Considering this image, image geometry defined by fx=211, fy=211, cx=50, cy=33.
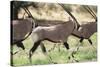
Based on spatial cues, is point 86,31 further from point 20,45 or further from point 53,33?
point 20,45

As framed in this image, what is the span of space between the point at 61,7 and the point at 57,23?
19cm

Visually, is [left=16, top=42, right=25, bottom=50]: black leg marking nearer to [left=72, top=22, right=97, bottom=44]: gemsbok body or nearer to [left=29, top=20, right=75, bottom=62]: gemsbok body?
[left=29, top=20, right=75, bottom=62]: gemsbok body

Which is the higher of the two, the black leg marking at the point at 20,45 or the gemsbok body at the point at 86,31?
the gemsbok body at the point at 86,31

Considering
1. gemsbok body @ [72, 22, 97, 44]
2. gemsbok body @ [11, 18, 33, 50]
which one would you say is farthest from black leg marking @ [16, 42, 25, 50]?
Result: gemsbok body @ [72, 22, 97, 44]

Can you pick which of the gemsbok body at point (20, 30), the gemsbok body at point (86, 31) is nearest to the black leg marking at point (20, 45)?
the gemsbok body at point (20, 30)

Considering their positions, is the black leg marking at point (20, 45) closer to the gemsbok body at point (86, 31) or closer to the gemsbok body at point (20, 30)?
the gemsbok body at point (20, 30)

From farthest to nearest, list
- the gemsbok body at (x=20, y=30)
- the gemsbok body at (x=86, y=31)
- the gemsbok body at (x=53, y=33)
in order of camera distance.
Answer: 1. the gemsbok body at (x=86, y=31)
2. the gemsbok body at (x=53, y=33)
3. the gemsbok body at (x=20, y=30)

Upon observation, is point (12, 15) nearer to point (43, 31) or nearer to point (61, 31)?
point (43, 31)

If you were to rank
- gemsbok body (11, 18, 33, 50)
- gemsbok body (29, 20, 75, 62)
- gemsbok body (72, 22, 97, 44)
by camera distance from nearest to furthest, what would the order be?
gemsbok body (11, 18, 33, 50) < gemsbok body (29, 20, 75, 62) < gemsbok body (72, 22, 97, 44)

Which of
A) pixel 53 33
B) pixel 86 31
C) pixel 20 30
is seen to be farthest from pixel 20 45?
pixel 86 31

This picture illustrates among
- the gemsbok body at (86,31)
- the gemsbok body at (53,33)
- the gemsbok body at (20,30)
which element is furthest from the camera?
the gemsbok body at (86,31)

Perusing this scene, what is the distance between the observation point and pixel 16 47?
7.15ft

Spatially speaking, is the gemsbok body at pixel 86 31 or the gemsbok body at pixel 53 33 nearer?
the gemsbok body at pixel 53 33

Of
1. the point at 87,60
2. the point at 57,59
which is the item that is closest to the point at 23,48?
the point at 57,59
